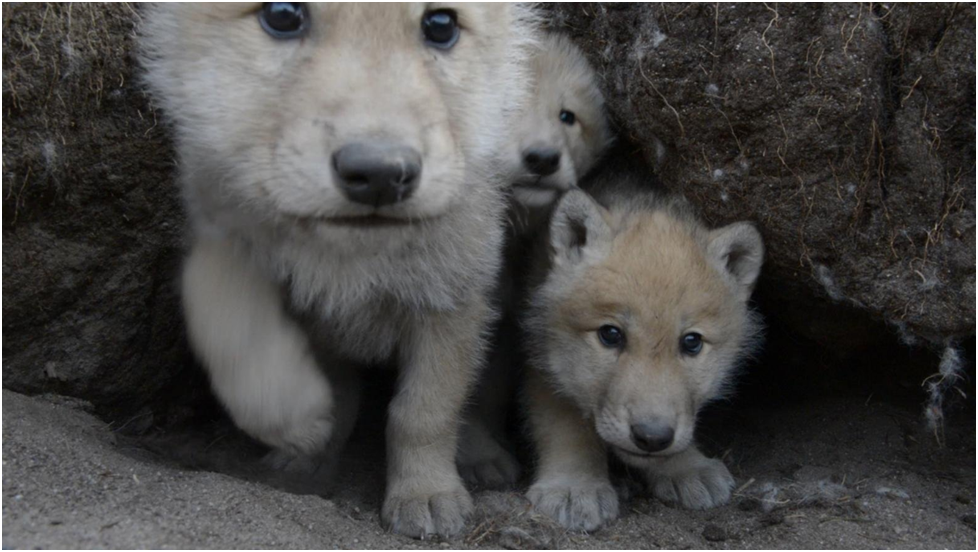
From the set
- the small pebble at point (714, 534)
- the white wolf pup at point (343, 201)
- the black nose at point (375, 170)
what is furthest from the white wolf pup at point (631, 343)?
the black nose at point (375, 170)

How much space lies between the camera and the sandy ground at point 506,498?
8.80ft

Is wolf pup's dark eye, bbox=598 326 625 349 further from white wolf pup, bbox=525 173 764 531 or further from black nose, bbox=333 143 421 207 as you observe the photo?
black nose, bbox=333 143 421 207

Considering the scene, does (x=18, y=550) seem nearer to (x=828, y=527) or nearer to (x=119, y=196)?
(x=119, y=196)

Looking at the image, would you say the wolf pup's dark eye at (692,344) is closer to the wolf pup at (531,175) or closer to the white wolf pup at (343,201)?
the white wolf pup at (343,201)

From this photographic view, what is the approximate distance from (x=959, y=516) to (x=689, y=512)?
103 cm

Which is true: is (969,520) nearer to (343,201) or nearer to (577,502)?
(577,502)

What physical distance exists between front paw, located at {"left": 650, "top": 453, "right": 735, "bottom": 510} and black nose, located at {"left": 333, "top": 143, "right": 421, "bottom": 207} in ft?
6.39

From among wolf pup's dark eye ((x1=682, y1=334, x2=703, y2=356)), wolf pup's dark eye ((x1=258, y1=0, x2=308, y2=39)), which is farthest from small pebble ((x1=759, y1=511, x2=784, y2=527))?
wolf pup's dark eye ((x1=258, y1=0, x2=308, y2=39))

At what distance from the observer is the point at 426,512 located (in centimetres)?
325

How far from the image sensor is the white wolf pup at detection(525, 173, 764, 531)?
3.44 m

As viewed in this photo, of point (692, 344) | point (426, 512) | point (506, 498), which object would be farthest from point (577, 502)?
point (692, 344)

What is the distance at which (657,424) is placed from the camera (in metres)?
3.29

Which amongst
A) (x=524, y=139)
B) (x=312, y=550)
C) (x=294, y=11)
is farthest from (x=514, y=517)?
(x=294, y=11)

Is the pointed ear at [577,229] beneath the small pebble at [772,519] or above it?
above
